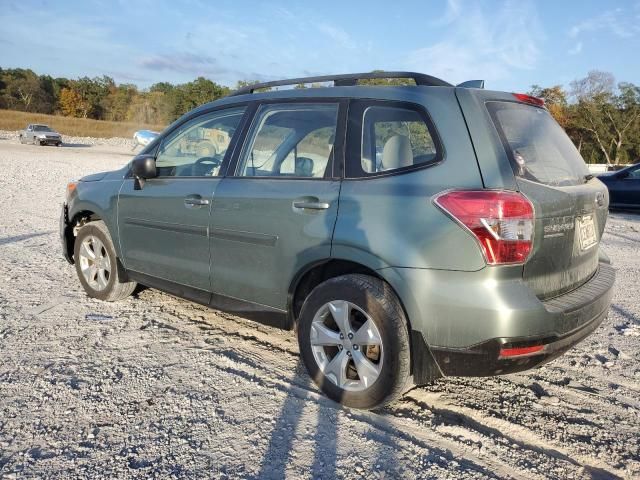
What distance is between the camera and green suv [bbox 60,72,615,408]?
2.53m

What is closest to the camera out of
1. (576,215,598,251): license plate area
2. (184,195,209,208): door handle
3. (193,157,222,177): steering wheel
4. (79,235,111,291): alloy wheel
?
(576,215,598,251): license plate area

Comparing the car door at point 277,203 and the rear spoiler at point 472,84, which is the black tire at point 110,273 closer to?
the car door at point 277,203

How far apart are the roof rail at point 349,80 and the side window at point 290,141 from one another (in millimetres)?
248

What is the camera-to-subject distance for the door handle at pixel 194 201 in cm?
363

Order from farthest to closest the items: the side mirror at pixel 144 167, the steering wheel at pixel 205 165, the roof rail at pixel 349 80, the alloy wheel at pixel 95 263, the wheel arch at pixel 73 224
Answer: the wheel arch at pixel 73 224 → the alloy wheel at pixel 95 263 → the side mirror at pixel 144 167 → the steering wheel at pixel 205 165 → the roof rail at pixel 349 80

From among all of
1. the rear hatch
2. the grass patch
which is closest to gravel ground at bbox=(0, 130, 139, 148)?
the grass patch

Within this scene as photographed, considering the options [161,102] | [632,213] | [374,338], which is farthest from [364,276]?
[161,102]

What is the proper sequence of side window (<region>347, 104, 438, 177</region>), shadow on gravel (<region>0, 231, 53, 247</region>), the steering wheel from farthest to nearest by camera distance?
shadow on gravel (<region>0, 231, 53, 247</region>), the steering wheel, side window (<region>347, 104, 438, 177</region>)

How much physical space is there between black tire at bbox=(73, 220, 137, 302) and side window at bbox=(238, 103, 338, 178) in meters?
1.75

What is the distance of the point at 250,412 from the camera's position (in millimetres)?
2873

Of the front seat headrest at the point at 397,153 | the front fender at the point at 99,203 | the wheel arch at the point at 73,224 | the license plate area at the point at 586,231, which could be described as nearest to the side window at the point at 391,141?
the front seat headrest at the point at 397,153

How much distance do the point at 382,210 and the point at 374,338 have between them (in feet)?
2.33

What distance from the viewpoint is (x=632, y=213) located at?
12695mm

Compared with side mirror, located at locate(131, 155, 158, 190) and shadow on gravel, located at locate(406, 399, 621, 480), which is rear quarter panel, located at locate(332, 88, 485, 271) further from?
side mirror, located at locate(131, 155, 158, 190)
